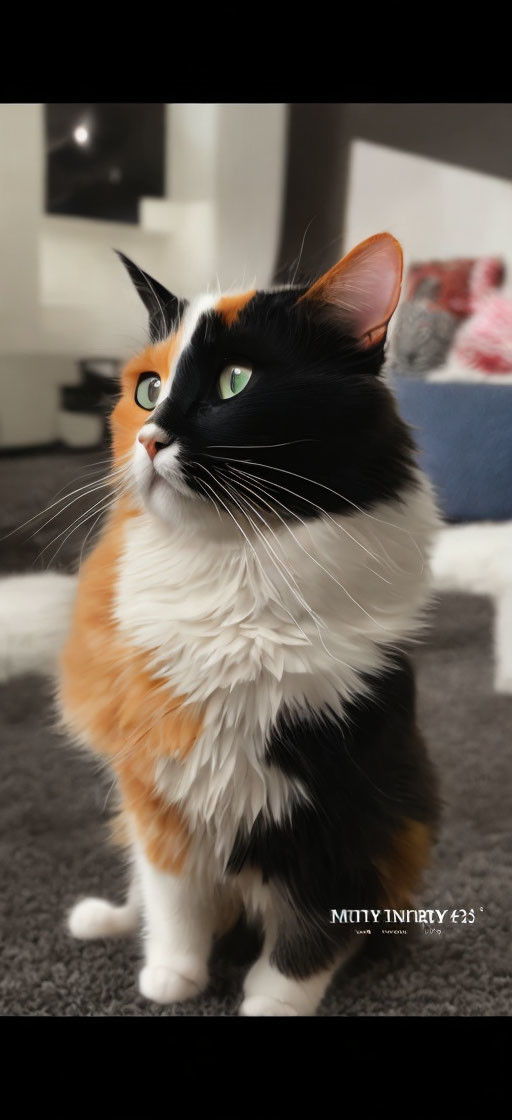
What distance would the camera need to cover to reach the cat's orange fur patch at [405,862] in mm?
640

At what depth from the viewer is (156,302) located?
2.04ft

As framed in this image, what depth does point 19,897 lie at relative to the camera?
27.6 inches

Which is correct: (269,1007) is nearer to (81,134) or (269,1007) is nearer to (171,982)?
(171,982)

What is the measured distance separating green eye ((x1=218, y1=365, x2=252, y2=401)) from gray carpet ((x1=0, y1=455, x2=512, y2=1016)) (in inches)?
5.6

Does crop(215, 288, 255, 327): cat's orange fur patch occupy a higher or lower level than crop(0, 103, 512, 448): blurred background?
lower

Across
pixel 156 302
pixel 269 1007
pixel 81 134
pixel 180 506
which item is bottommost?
pixel 269 1007

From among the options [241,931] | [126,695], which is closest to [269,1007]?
[241,931]

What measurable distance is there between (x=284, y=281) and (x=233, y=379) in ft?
0.36

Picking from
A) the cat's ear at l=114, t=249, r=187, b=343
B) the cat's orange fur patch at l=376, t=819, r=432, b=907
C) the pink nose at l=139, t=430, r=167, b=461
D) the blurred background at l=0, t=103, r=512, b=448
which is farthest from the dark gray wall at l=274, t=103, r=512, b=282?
the cat's orange fur patch at l=376, t=819, r=432, b=907

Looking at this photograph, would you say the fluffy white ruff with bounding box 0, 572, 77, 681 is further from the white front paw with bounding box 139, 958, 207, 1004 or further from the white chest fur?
the white front paw with bounding box 139, 958, 207, 1004

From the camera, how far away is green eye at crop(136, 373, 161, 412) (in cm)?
59
